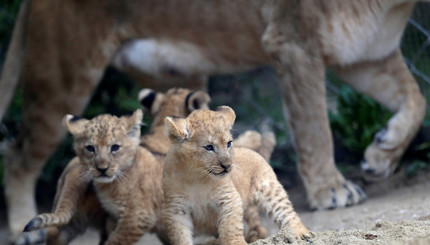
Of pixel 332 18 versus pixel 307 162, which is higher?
pixel 332 18

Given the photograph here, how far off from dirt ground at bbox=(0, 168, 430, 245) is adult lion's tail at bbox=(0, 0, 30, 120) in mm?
1210

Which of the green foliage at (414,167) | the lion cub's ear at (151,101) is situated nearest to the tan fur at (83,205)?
the lion cub's ear at (151,101)

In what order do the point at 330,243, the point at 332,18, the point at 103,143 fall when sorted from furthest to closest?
the point at 332,18 → the point at 103,143 → the point at 330,243

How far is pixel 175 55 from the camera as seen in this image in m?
5.78

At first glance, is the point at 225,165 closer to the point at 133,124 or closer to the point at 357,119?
the point at 133,124

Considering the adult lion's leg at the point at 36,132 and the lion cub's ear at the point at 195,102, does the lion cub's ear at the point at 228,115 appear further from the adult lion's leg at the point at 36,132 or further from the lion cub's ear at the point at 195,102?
the adult lion's leg at the point at 36,132

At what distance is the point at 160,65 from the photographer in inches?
231

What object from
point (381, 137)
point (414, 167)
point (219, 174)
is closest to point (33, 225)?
point (219, 174)

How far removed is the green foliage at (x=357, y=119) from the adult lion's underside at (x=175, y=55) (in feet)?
1.83

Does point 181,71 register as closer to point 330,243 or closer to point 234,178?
point 234,178

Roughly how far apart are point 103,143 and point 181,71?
2.39 metres

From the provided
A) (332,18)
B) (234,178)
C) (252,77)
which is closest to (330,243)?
(234,178)

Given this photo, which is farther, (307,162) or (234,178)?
(307,162)

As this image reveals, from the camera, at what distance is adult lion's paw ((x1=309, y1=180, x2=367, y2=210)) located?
4.79 metres
